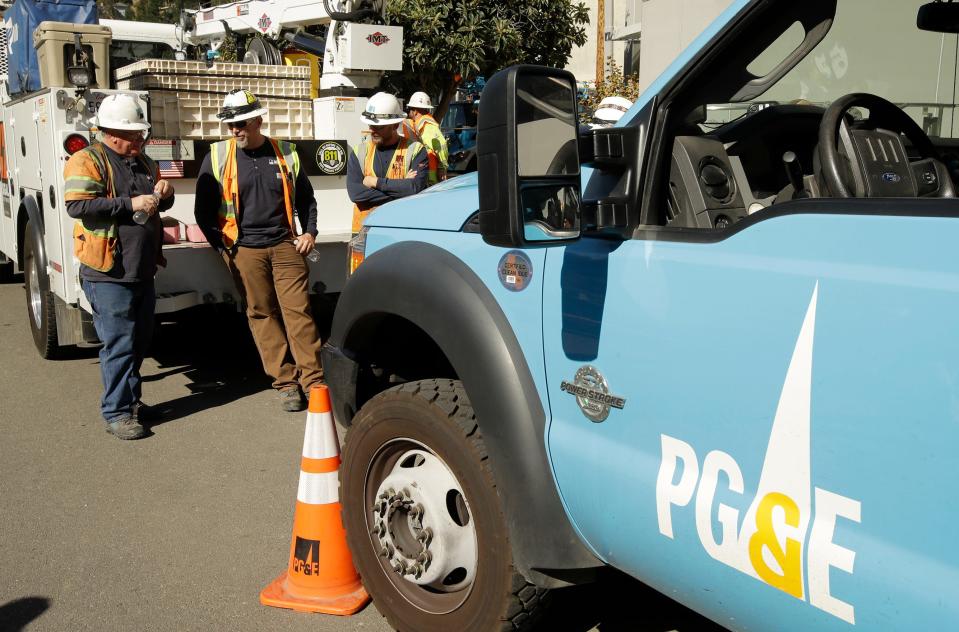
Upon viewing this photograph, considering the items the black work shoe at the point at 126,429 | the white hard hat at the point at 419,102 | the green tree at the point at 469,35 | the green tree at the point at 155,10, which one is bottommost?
the black work shoe at the point at 126,429

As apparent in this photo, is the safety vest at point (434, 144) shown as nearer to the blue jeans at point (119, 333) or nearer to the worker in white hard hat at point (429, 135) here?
the worker in white hard hat at point (429, 135)

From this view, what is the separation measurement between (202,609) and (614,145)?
2389 millimetres

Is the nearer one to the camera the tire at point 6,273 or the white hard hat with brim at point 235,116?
the white hard hat with brim at point 235,116

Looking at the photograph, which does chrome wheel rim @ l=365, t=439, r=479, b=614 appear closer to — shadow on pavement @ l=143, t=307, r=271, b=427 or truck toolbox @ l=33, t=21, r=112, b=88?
shadow on pavement @ l=143, t=307, r=271, b=427

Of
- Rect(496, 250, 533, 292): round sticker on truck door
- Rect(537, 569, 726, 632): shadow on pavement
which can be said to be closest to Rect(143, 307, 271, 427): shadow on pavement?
Rect(537, 569, 726, 632): shadow on pavement

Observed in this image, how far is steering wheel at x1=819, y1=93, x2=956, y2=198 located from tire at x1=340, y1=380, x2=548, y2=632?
118 cm

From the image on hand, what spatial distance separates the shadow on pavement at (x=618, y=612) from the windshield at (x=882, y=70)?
5.71 ft

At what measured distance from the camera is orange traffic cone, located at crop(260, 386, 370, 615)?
3510 mm

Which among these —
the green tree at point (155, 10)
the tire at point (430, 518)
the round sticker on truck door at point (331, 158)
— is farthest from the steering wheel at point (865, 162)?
the green tree at point (155, 10)

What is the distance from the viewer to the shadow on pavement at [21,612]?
345 cm

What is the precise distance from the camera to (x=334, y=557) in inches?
139

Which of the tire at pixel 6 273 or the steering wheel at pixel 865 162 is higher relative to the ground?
the steering wheel at pixel 865 162

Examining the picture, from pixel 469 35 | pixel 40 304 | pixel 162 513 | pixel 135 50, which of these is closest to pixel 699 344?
pixel 162 513

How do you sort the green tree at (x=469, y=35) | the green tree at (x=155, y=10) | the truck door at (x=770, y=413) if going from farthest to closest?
the green tree at (x=155, y=10) < the green tree at (x=469, y=35) < the truck door at (x=770, y=413)
